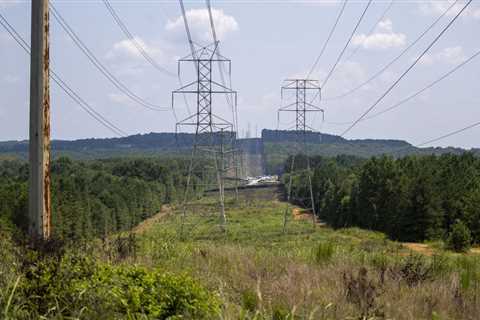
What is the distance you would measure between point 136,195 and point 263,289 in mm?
84404

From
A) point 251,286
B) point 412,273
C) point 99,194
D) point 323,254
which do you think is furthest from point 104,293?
point 99,194

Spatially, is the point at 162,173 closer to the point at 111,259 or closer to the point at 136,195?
the point at 136,195

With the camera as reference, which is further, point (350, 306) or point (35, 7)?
point (35, 7)

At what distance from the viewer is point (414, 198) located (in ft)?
208

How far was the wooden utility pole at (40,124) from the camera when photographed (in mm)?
9289

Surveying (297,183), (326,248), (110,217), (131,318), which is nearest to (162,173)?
(297,183)

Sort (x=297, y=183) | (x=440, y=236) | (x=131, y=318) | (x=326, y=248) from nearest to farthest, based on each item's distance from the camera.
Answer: (x=131, y=318)
(x=326, y=248)
(x=440, y=236)
(x=297, y=183)

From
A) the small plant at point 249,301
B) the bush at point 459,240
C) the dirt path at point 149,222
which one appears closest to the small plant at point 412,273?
the small plant at point 249,301

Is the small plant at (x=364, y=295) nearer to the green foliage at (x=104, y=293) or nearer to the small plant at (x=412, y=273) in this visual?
the green foliage at (x=104, y=293)

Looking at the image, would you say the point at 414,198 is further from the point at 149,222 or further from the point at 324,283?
the point at 324,283

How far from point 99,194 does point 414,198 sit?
34915mm

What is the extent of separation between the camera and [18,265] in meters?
6.97

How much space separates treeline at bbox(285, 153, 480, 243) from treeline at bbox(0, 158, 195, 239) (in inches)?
998

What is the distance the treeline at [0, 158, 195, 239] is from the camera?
5344cm
